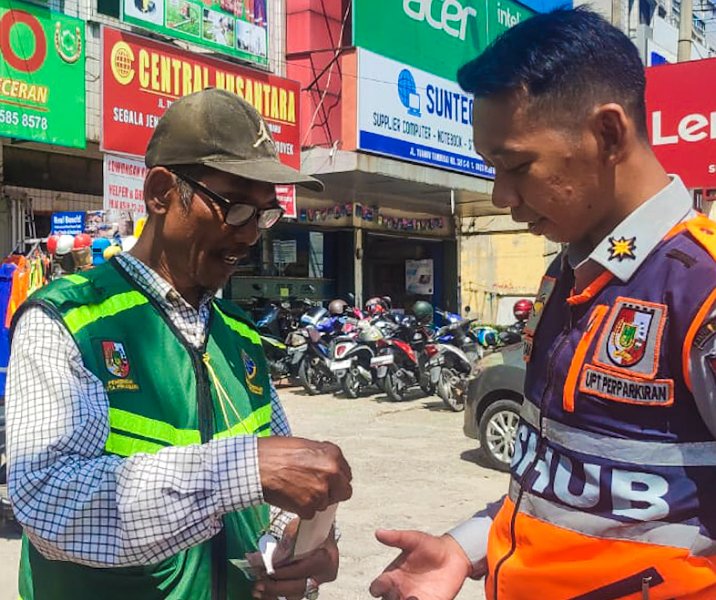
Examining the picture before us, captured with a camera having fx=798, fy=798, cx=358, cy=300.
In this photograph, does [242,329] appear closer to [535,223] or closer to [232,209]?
[232,209]

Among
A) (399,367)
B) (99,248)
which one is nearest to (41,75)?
(99,248)

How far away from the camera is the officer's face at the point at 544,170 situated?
1387mm

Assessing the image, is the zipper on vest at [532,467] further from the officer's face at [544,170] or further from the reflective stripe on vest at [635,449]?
the officer's face at [544,170]

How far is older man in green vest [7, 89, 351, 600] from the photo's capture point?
1292mm

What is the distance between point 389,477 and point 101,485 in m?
5.44

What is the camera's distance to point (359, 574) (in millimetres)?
4383

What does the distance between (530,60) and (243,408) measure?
3.21ft

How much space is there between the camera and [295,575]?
1.57 m

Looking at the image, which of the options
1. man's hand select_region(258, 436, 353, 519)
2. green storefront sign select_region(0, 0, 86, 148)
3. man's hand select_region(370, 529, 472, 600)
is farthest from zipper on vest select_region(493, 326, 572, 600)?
green storefront sign select_region(0, 0, 86, 148)

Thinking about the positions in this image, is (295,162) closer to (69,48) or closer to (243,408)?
(69,48)

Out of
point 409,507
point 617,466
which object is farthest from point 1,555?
point 617,466

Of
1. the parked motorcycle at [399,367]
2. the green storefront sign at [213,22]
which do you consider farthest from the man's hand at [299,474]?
the green storefront sign at [213,22]

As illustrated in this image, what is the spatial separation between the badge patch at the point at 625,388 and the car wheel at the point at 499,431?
5.32 meters

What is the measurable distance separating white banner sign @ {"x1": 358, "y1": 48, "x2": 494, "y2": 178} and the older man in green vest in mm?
10332
